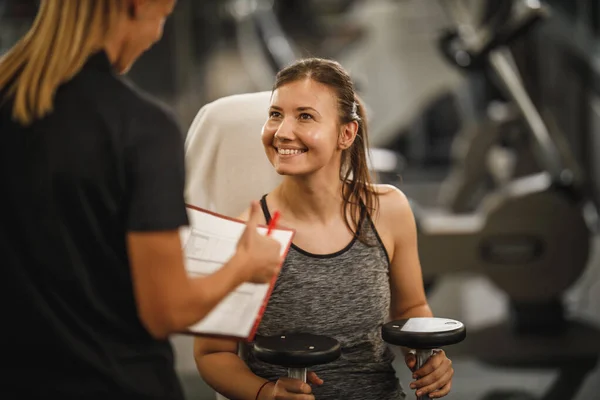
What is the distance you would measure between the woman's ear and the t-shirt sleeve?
585 millimetres

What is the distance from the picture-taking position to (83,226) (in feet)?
3.37

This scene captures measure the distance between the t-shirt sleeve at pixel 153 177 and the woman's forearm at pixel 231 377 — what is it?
1.82 feet

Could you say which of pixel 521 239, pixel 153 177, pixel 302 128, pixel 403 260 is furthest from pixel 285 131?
pixel 521 239

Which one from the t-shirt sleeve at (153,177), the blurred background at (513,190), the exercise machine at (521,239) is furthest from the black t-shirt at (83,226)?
the exercise machine at (521,239)

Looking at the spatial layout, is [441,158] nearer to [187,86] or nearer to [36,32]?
[187,86]

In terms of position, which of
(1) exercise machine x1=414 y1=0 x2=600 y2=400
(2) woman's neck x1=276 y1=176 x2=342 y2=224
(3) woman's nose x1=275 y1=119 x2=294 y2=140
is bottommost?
(1) exercise machine x1=414 y1=0 x2=600 y2=400

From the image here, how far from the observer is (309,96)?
150 cm

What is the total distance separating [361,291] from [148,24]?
705 mm

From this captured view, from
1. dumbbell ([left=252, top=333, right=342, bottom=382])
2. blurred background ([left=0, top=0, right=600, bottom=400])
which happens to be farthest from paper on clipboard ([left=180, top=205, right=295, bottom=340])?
blurred background ([left=0, top=0, right=600, bottom=400])

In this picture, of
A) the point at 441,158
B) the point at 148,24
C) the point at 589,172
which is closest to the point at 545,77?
the point at 589,172

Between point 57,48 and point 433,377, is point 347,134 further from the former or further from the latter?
point 57,48

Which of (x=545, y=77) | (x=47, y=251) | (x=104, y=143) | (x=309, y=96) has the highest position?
(x=545, y=77)

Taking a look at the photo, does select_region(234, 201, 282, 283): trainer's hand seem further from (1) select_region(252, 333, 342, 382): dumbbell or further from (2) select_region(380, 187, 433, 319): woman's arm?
(2) select_region(380, 187, 433, 319): woman's arm

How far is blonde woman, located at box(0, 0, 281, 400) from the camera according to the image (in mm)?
1008
